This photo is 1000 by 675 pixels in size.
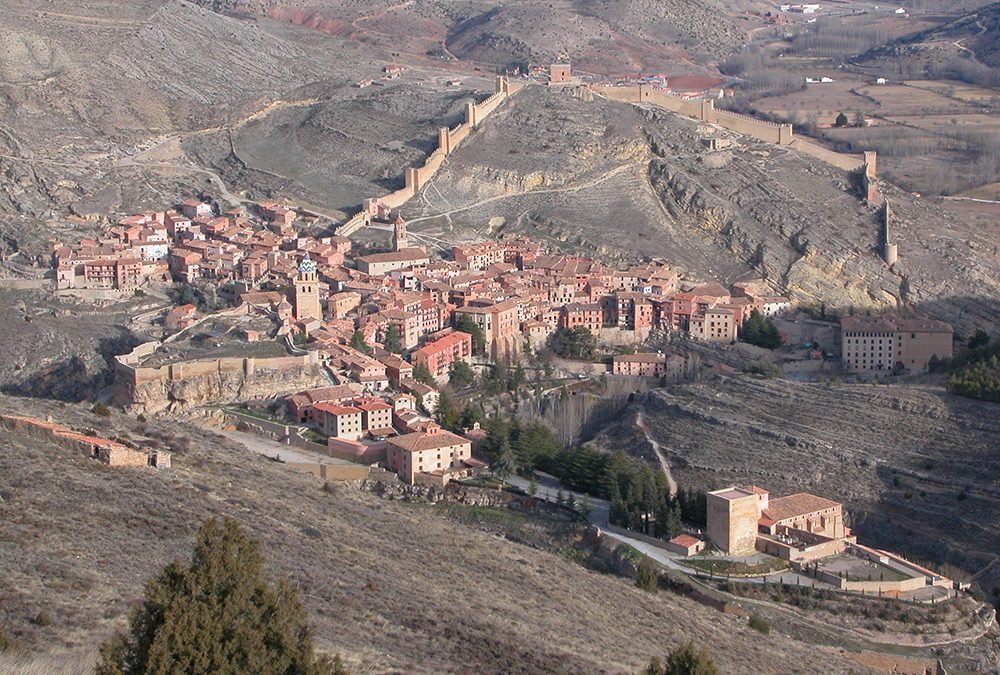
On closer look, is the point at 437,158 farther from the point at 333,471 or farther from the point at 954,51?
the point at 954,51

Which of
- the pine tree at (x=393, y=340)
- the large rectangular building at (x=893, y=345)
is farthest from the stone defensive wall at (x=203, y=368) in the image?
the large rectangular building at (x=893, y=345)

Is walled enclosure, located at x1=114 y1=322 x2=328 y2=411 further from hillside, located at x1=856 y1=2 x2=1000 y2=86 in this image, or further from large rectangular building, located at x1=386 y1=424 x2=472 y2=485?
hillside, located at x1=856 y1=2 x2=1000 y2=86

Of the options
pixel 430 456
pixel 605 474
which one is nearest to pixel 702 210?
pixel 605 474

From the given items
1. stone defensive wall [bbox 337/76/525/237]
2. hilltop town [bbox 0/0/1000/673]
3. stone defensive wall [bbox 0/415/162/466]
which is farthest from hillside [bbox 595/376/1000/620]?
stone defensive wall [bbox 337/76/525/237]

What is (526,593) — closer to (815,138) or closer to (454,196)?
(454,196)

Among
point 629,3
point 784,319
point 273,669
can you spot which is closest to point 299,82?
point 784,319

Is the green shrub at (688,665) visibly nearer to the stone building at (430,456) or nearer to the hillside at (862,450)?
the hillside at (862,450)

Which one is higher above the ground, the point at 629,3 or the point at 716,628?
the point at 629,3
